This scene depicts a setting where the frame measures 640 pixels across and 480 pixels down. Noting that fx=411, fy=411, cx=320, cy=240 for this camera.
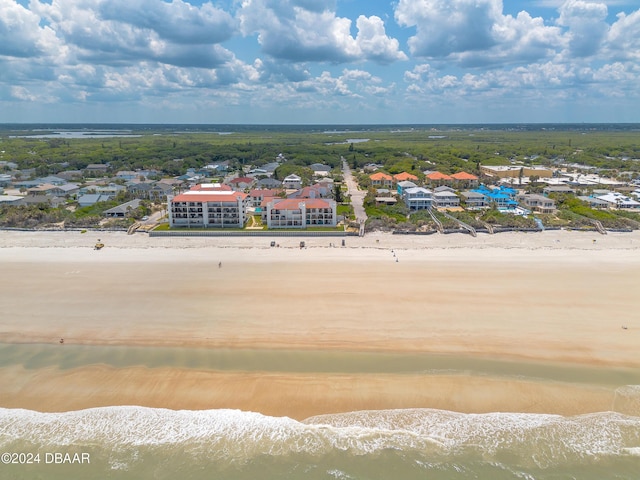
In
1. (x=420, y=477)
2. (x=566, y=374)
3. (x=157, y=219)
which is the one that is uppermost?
(x=157, y=219)

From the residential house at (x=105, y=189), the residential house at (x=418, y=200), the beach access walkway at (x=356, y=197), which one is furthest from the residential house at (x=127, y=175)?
the residential house at (x=418, y=200)

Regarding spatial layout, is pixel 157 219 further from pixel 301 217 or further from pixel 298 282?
pixel 298 282

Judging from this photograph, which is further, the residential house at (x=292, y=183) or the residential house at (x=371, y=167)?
the residential house at (x=371, y=167)

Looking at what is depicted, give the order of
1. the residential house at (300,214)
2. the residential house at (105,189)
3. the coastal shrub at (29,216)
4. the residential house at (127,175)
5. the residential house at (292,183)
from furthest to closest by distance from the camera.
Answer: the residential house at (127,175)
the residential house at (292,183)
the residential house at (105,189)
the coastal shrub at (29,216)
the residential house at (300,214)

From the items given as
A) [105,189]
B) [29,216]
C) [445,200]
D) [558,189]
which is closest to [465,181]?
[558,189]

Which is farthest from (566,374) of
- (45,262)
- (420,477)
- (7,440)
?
(45,262)

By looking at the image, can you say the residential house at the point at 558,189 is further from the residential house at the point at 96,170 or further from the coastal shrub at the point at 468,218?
the residential house at the point at 96,170

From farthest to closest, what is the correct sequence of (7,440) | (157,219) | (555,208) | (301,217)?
(555,208), (157,219), (301,217), (7,440)
